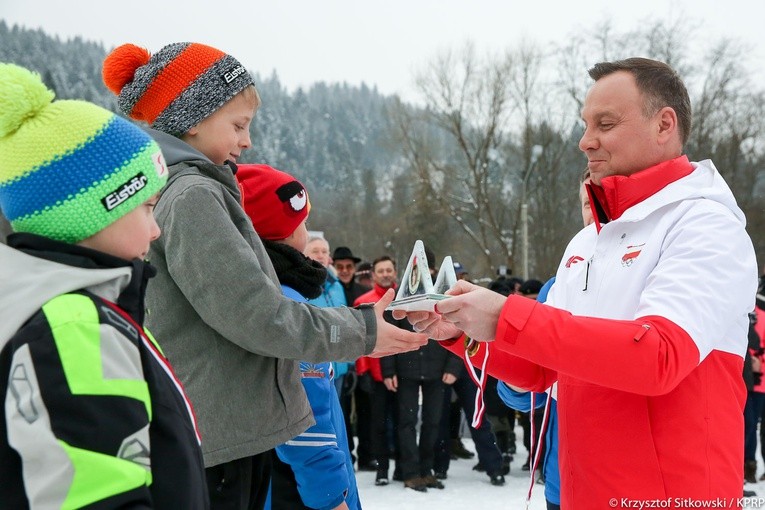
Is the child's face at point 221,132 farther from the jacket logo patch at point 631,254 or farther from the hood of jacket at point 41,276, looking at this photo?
the jacket logo patch at point 631,254

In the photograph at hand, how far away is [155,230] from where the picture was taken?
179 cm

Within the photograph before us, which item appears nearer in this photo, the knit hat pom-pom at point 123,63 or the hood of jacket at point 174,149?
the hood of jacket at point 174,149

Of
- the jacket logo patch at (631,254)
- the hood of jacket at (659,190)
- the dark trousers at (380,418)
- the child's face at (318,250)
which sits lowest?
the dark trousers at (380,418)

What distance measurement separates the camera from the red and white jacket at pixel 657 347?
184 cm

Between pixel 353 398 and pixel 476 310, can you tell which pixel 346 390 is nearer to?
pixel 353 398

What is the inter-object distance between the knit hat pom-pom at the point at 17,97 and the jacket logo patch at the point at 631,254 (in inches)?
61.2

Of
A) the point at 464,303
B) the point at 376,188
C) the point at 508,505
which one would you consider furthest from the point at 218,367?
the point at 376,188

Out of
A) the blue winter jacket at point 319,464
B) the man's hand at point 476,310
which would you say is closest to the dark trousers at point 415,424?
the blue winter jacket at point 319,464

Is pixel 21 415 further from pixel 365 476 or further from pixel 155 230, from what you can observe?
pixel 365 476

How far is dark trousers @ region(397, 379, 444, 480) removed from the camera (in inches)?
320

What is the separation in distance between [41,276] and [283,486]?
200 cm

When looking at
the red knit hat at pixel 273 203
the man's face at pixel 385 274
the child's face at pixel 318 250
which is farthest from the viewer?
the man's face at pixel 385 274

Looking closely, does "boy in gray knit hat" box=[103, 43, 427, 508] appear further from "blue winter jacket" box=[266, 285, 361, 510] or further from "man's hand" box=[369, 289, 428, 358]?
"blue winter jacket" box=[266, 285, 361, 510]

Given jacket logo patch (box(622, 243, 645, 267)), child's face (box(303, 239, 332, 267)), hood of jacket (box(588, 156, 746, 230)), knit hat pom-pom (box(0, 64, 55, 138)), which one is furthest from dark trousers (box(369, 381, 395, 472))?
knit hat pom-pom (box(0, 64, 55, 138))
